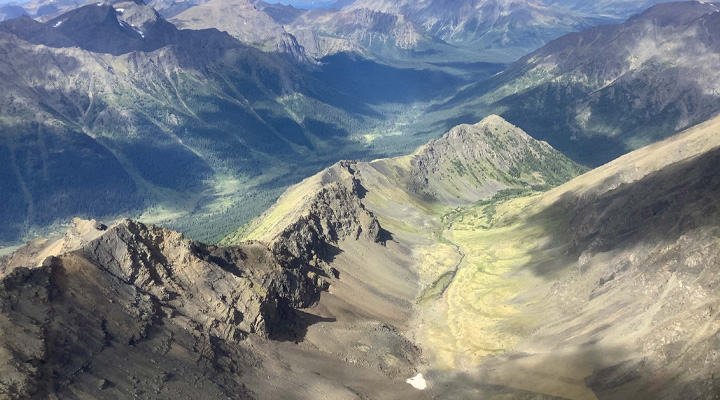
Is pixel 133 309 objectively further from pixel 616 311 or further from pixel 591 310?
pixel 616 311

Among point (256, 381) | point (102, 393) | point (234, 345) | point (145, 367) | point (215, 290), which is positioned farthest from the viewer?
point (215, 290)

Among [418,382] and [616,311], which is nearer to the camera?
[418,382]

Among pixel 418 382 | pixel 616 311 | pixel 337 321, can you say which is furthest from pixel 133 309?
pixel 616 311

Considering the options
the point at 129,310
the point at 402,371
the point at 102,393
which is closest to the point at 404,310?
the point at 402,371

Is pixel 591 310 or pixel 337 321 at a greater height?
pixel 591 310

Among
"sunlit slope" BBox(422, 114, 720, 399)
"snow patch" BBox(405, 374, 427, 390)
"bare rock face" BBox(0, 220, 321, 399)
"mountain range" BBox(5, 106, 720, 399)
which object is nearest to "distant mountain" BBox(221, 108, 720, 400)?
Answer: "sunlit slope" BBox(422, 114, 720, 399)

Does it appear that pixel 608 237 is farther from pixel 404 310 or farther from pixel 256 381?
pixel 256 381

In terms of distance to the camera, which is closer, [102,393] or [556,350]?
[102,393]
